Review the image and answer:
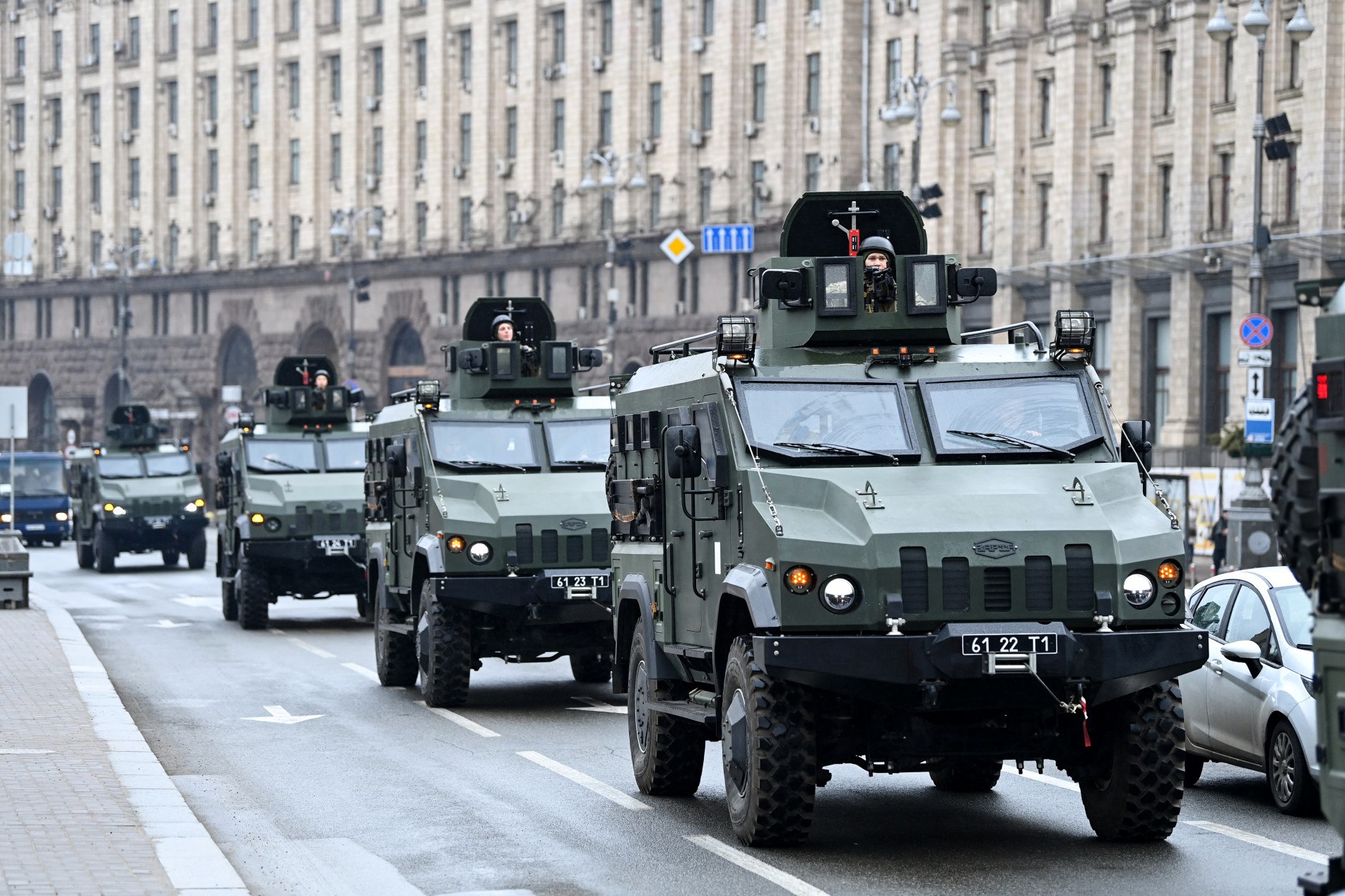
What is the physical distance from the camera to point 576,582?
62.5 ft

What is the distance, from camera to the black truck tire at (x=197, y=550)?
46719 millimetres

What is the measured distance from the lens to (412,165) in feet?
284

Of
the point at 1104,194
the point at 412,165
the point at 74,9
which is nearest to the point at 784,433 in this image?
the point at 1104,194

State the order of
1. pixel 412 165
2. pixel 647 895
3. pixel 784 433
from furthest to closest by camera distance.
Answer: pixel 412 165, pixel 784 433, pixel 647 895

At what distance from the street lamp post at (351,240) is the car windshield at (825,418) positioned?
6593 centimetres

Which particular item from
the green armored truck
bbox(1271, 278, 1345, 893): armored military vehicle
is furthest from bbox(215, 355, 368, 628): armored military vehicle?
bbox(1271, 278, 1345, 893): armored military vehicle

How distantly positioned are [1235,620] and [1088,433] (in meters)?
2.49

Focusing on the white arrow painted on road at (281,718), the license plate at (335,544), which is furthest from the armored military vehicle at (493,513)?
the license plate at (335,544)

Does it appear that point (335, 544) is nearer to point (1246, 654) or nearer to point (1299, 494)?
point (1246, 654)

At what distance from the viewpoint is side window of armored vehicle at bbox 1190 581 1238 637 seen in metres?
14.3

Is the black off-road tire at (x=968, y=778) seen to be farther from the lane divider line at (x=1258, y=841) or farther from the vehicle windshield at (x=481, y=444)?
the vehicle windshield at (x=481, y=444)

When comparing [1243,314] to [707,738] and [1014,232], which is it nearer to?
[1014,232]

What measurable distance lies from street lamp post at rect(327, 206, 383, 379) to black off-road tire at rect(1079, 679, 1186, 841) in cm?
6717

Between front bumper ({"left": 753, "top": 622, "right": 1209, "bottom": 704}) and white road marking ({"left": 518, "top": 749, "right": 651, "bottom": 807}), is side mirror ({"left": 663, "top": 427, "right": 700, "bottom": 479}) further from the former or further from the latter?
white road marking ({"left": 518, "top": 749, "right": 651, "bottom": 807})
